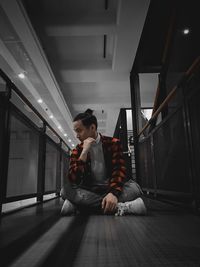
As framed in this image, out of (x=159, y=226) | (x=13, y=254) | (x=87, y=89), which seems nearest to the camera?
(x=13, y=254)

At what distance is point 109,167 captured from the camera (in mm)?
1692

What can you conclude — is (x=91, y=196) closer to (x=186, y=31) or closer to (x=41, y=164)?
(x=41, y=164)

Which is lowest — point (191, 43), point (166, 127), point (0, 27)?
point (166, 127)

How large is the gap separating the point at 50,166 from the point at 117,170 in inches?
78.5

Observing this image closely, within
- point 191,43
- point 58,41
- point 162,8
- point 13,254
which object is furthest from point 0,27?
point 13,254

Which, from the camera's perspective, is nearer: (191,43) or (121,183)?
(121,183)

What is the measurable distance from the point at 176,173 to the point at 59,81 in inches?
169

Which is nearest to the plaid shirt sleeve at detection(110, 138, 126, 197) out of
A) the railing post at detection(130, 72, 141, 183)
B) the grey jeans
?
the grey jeans

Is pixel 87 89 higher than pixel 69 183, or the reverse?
pixel 87 89

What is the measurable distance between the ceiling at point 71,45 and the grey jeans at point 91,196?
243 cm

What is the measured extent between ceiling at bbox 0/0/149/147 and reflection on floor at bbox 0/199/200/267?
2765mm

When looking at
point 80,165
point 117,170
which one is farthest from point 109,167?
point 80,165

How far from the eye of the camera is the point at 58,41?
13.0 feet

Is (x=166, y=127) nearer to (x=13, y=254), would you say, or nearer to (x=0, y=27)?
(x=13, y=254)
